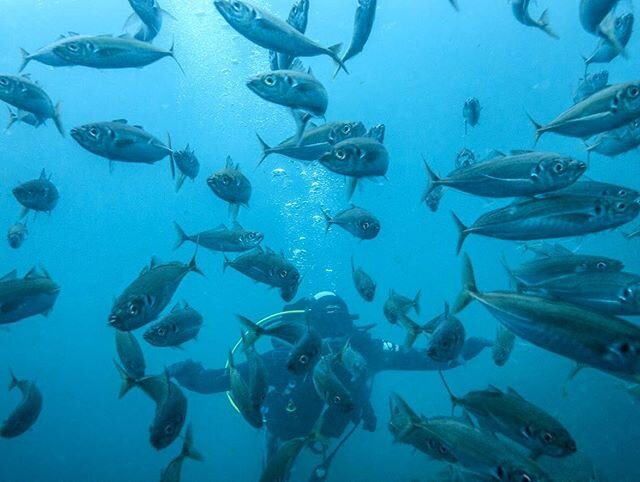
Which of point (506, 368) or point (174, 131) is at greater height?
point (506, 368)

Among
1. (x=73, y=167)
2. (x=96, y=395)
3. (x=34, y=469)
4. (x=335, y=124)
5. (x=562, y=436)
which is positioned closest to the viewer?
(x=562, y=436)

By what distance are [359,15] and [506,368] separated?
108 ft

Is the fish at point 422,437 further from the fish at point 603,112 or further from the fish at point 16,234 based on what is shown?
the fish at point 16,234

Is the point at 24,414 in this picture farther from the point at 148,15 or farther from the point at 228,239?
the point at 148,15

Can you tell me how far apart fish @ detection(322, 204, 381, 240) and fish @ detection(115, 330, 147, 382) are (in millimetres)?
2168

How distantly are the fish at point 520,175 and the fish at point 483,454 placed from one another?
5.25 feet

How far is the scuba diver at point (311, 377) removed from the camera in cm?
741

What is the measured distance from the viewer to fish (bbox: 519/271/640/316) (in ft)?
9.18

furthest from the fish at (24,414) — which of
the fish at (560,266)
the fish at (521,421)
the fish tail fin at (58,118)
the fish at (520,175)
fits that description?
the fish at (560,266)

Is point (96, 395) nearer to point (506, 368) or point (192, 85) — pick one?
point (192, 85)

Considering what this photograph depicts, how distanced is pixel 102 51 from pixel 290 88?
1.56 meters

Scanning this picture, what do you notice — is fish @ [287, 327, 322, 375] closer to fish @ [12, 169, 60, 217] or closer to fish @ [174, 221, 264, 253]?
fish @ [174, 221, 264, 253]

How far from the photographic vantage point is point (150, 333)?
3812 millimetres

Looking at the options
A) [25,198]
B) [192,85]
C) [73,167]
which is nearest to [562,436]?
[25,198]
